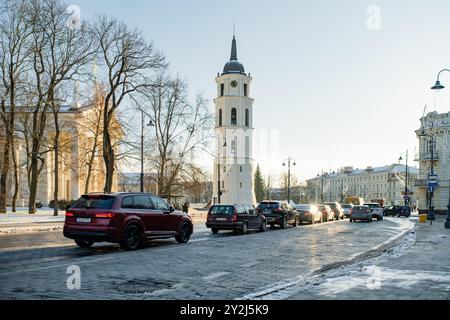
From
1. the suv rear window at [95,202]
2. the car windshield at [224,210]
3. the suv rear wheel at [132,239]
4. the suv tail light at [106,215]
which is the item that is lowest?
the suv rear wheel at [132,239]

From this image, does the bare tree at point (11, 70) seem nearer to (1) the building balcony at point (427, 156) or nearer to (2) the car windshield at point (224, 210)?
(2) the car windshield at point (224, 210)

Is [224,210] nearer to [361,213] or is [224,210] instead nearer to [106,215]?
[106,215]

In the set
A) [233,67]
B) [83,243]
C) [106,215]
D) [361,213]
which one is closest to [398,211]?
[361,213]

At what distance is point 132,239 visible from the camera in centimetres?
1518

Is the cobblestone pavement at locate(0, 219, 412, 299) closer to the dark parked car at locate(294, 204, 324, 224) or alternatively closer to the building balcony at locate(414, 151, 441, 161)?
the dark parked car at locate(294, 204, 324, 224)

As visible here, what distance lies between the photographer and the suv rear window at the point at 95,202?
577 inches

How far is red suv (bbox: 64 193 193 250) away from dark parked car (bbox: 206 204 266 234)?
717 centimetres

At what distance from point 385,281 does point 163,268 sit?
4769 millimetres

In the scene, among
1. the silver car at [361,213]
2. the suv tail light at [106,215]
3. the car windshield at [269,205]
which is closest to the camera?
the suv tail light at [106,215]

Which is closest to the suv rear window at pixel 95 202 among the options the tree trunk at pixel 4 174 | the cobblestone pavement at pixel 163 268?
the cobblestone pavement at pixel 163 268

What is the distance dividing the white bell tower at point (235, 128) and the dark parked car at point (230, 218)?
64526 mm
